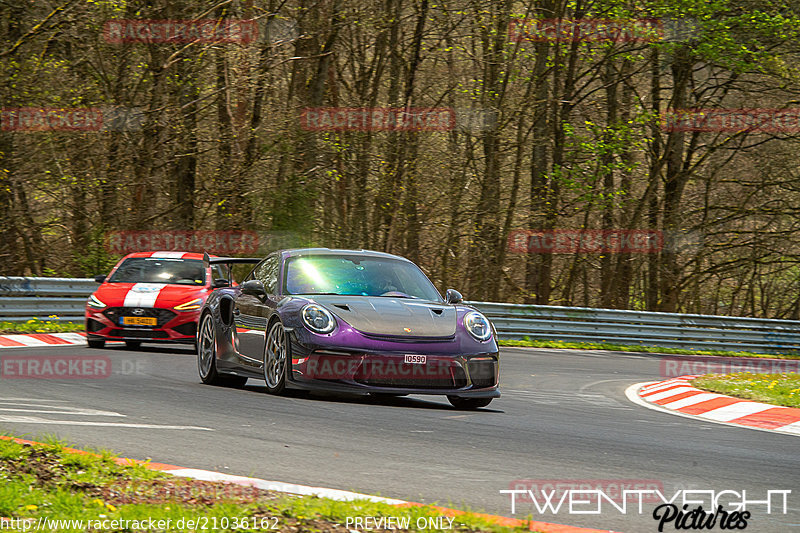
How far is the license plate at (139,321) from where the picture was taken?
48.6 feet

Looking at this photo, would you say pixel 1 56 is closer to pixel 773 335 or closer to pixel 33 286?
pixel 33 286

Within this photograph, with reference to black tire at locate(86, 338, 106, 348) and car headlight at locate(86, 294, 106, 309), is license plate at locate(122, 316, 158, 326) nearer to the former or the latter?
car headlight at locate(86, 294, 106, 309)

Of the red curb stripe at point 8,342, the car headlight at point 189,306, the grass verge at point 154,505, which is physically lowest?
the red curb stripe at point 8,342

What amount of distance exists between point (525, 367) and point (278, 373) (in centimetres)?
732

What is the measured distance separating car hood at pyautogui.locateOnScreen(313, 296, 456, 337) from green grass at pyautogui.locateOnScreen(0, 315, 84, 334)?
343 inches

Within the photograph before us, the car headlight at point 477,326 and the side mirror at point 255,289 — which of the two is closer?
the car headlight at point 477,326

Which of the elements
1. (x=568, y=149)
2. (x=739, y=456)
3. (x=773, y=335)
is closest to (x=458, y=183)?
(x=568, y=149)

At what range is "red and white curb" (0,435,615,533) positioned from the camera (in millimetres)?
4836

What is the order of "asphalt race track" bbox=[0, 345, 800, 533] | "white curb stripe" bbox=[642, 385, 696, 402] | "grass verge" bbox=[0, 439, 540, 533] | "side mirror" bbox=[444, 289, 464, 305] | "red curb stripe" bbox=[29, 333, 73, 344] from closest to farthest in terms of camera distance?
"grass verge" bbox=[0, 439, 540, 533] → "asphalt race track" bbox=[0, 345, 800, 533] → "side mirror" bbox=[444, 289, 464, 305] → "white curb stripe" bbox=[642, 385, 696, 402] → "red curb stripe" bbox=[29, 333, 73, 344]

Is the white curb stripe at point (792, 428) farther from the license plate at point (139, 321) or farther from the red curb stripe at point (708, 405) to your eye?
the license plate at point (139, 321)

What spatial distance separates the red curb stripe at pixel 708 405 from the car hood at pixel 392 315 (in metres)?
3.40

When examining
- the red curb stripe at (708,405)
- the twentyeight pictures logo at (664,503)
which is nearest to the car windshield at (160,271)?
the red curb stripe at (708,405)

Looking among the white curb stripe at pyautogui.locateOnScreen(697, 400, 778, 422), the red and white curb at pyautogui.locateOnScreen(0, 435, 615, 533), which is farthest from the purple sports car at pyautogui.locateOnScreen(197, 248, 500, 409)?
the red and white curb at pyautogui.locateOnScreen(0, 435, 615, 533)

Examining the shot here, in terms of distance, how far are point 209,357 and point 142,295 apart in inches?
169
